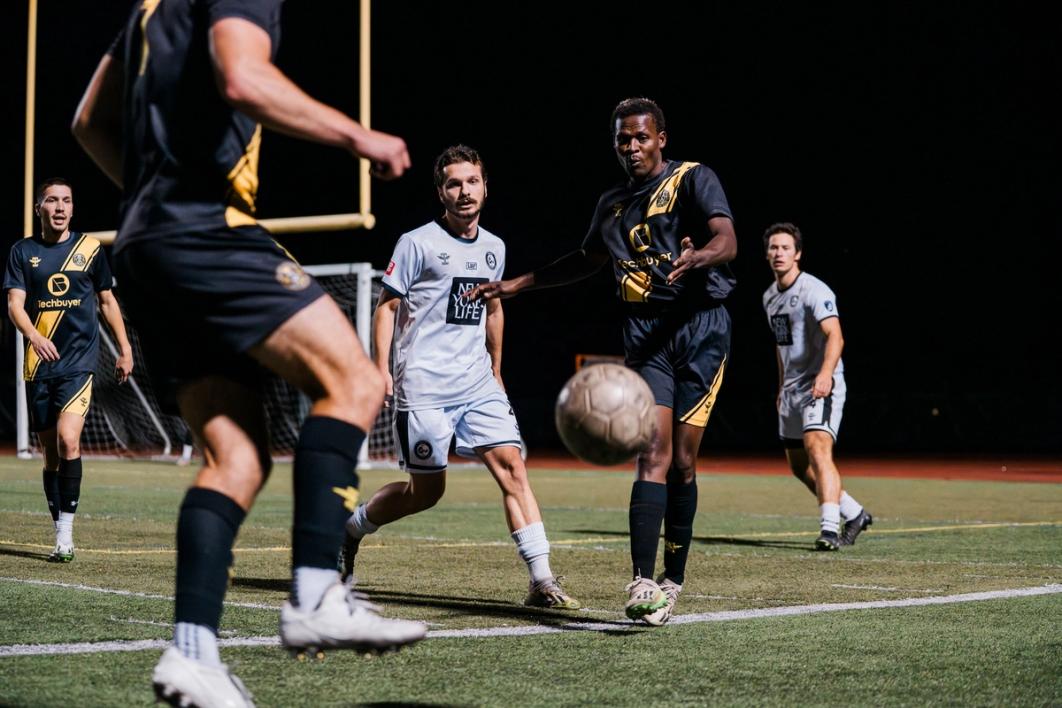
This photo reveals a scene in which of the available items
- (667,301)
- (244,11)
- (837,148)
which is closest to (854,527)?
(667,301)

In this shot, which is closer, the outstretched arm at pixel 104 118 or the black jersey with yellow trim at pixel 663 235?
the outstretched arm at pixel 104 118

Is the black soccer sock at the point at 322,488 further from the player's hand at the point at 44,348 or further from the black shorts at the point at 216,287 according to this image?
the player's hand at the point at 44,348

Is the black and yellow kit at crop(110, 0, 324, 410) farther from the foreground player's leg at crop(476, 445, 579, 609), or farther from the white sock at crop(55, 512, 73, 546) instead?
the white sock at crop(55, 512, 73, 546)

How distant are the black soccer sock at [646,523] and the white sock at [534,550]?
0.59 m

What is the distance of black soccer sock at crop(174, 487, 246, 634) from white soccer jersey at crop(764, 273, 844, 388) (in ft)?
22.9

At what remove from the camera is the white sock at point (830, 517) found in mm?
9008

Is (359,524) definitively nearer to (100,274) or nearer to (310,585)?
(100,274)

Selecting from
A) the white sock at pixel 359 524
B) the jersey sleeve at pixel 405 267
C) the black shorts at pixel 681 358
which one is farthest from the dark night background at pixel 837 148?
the black shorts at pixel 681 358

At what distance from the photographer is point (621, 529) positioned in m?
10.7

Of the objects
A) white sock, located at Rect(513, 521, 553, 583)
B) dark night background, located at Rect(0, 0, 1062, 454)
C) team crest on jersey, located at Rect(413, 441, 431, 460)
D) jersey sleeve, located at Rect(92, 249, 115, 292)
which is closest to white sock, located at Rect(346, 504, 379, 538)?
team crest on jersey, located at Rect(413, 441, 431, 460)

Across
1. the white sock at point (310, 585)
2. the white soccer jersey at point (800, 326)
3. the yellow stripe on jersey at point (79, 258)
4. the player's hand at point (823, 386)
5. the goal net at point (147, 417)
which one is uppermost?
the yellow stripe on jersey at point (79, 258)

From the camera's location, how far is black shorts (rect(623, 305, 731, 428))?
5.70 meters

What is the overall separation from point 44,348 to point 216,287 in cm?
520

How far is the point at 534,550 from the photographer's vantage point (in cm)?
610
